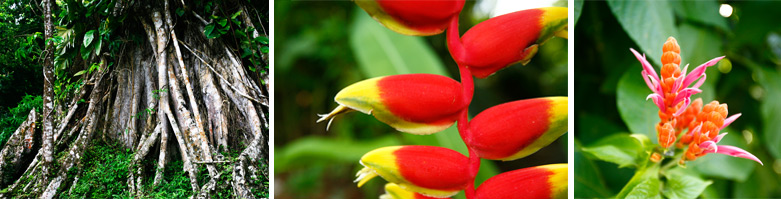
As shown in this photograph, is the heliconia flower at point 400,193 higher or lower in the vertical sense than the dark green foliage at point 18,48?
lower

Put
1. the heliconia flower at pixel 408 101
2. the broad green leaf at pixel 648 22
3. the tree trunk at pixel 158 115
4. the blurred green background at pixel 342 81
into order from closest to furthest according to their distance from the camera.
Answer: the heliconia flower at pixel 408 101 < the broad green leaf at pixel 648 22 < the blurred green background at pixel 342 81 < the tree trunk at pixel 158 115

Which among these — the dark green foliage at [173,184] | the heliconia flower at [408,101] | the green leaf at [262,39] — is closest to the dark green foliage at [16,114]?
the dark green foliage at [173,184]

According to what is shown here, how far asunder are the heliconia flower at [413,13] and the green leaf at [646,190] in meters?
0.19

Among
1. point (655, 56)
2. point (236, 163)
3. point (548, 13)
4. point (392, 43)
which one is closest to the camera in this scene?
point (548, 13)

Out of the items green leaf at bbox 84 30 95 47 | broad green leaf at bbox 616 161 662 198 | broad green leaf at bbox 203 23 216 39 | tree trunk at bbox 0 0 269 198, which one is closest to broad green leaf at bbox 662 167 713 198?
broad green leaf at bbox 616 161 662 198

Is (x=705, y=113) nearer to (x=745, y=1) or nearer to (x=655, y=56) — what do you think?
(x=655, y=56)

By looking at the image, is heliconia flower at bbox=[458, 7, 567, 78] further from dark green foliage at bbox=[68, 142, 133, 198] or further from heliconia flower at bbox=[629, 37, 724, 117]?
dark green foliage at bbox=[68, 142, 133, 198]

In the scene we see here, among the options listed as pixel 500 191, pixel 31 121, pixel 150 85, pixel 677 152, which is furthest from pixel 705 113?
pixel 31 121

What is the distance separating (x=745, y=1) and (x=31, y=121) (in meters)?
1.16

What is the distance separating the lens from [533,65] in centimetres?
76

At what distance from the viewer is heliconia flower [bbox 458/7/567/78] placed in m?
0.33

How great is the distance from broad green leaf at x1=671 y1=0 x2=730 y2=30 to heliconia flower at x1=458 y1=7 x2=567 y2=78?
0.84 ft

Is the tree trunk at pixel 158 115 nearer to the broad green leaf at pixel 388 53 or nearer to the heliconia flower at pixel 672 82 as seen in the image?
the broad green leaf at pixel 388 53

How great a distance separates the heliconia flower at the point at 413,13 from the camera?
0.30 metres
